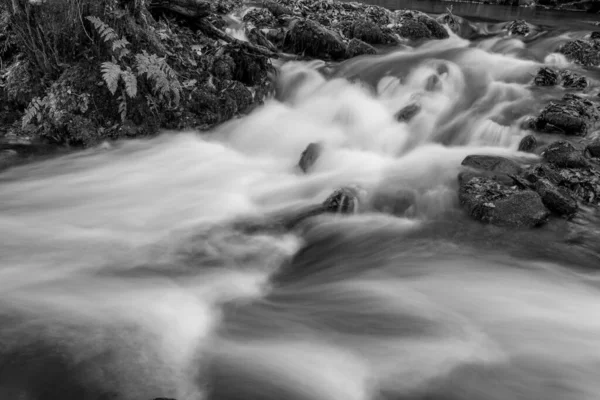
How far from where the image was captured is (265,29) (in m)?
12.2

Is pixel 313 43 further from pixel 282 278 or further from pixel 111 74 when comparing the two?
pixel 282 278

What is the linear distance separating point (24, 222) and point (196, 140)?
313cm

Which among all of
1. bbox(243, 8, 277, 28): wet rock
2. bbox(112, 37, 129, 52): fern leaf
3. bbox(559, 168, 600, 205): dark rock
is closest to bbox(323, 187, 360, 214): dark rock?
bbox(559, 168, 600, 205): dark rock

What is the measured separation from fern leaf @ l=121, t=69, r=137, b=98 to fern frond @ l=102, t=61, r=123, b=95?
8cm

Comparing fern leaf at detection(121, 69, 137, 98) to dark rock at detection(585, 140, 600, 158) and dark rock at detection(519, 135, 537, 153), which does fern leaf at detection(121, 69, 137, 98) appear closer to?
dark rock at detection(519, 135, 537, 153)

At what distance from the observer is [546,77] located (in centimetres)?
1020

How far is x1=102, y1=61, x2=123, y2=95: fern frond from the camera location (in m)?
6.95

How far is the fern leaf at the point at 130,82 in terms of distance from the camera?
714 centimetres

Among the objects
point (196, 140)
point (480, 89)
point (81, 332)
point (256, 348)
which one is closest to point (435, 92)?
point (480, 89)

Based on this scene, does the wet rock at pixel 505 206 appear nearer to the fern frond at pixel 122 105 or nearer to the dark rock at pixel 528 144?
the dark rock at pixel 528 144

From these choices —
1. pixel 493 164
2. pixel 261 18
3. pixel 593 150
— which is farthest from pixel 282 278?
pixel 261 18

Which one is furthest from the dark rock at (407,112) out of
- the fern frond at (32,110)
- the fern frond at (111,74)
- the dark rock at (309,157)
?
the fern frond at (32,110)

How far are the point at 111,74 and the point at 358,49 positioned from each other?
21.3 feet

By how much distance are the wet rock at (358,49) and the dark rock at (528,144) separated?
196 inches
